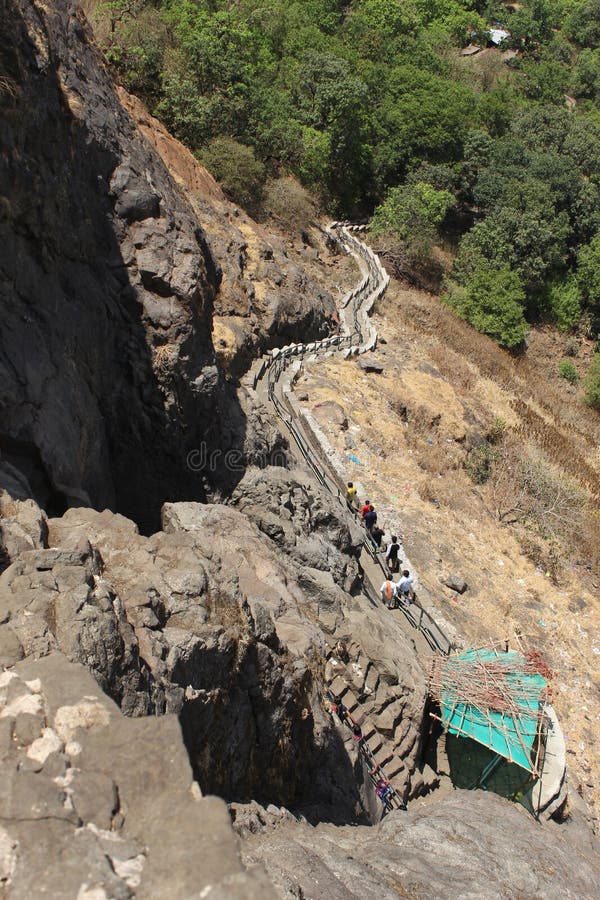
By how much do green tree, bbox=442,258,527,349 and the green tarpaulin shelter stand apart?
2867 cm

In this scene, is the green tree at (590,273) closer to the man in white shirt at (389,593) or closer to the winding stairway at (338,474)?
the winding stairway at (338,474)

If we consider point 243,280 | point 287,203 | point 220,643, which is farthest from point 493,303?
point 220,643

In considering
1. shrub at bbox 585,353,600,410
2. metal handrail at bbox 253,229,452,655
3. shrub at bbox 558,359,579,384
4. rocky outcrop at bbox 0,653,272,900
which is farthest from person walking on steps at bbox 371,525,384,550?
shrub at bbox 558,359,579,384

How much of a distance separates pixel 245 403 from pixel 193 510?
683 centimetres

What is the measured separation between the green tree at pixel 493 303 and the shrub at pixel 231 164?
14430 millimetres

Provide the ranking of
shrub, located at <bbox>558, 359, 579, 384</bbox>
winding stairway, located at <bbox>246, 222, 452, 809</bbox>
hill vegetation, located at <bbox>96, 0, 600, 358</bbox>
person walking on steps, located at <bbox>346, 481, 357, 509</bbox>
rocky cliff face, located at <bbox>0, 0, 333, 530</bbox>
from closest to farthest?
1. rocky cliff face, located at <bbox>0, 0, 333, 530</bbox>
2. winding stairway, located at <bbox>246, 222, 452, 809</bbox>
3. person walking on steps, located at <bbox>346, 481, 357, 509</bbox>
4. hill vegetation, located at <bbox>96, 0, 600, 358</bbox>
5. shrub, located at <bbox>558, 359, 579, 384</bbox>

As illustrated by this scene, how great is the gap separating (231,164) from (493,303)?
17265 mm

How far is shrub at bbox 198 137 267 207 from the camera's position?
31.2 metres

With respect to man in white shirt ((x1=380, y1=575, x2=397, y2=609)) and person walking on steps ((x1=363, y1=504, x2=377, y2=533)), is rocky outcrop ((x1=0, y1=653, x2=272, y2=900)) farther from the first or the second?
person walking on steps ((x1=363, y1=504, x2=377, y2=533))

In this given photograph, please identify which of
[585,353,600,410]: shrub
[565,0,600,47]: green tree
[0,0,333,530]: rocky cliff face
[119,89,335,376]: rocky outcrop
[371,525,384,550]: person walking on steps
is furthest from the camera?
[565,0,600,47]: green tree

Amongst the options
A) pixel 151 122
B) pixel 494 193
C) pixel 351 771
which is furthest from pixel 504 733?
pixel 494 193

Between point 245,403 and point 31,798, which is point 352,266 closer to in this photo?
point 245,403

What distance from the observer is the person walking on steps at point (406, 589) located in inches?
643

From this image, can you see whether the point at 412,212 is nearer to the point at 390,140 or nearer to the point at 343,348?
the point at 390,140
